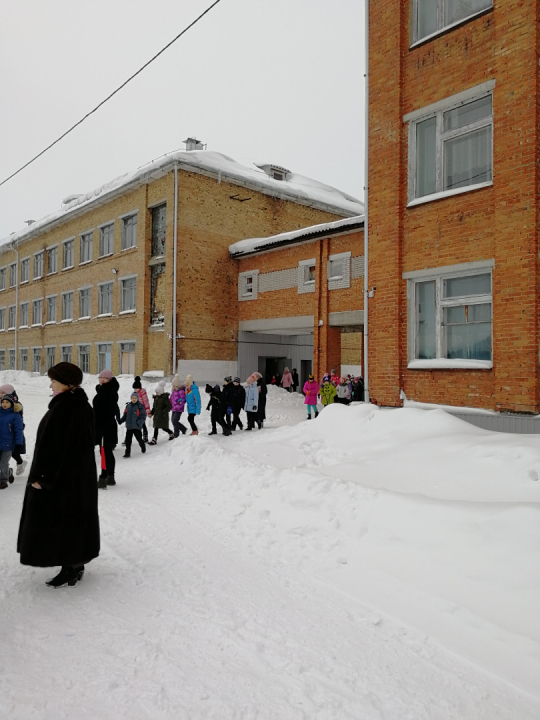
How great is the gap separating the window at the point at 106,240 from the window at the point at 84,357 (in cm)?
534

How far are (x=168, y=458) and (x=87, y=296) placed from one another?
72.8ft

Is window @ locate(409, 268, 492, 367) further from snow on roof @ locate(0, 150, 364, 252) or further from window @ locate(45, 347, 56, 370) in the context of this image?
window @ locate(45, 347, 56, 370)

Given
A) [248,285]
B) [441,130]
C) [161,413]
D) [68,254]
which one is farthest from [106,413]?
[68,254]

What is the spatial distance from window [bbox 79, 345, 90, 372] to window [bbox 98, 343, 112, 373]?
4.12 ft

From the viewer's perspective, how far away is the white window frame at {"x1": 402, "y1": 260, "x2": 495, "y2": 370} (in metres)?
9.02

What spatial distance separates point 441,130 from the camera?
32.1 feet

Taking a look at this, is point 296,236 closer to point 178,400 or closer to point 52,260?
point 178,400

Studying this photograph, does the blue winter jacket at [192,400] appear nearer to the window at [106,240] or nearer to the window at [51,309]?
the window at [106,240]

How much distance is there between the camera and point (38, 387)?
28344mm

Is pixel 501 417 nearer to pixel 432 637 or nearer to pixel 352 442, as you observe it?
pixel 352 442

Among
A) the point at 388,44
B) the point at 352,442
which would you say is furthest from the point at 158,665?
the point at 388,44

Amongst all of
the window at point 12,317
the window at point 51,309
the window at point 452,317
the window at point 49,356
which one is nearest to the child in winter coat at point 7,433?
the window at point 452,317

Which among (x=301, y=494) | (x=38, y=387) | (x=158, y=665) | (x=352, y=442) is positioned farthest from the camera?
(x=38, y=387)

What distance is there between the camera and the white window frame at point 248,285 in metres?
23.1
